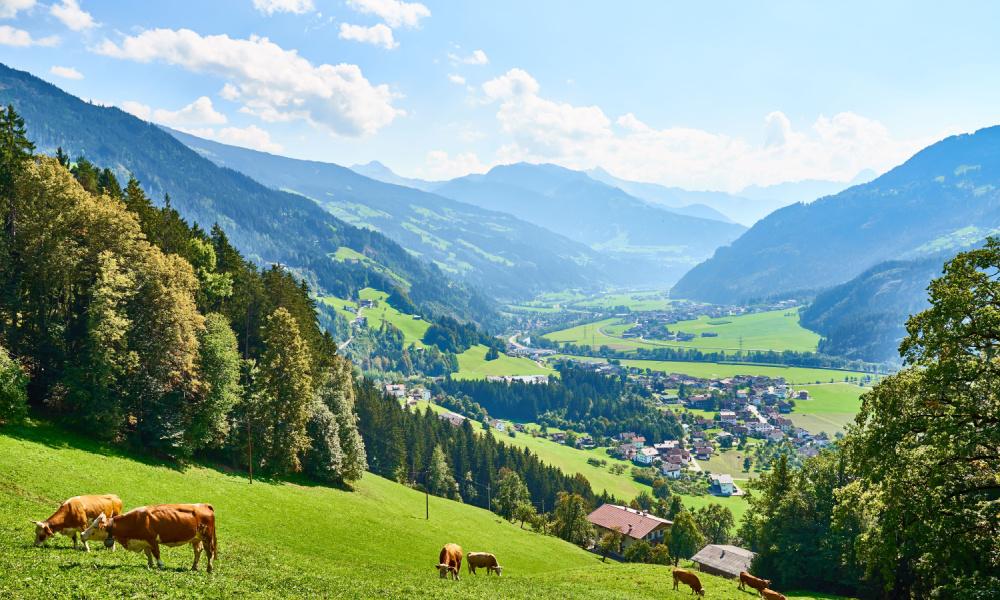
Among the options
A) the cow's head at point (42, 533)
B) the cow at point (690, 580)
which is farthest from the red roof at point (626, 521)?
the cow's head at point (42, 533)

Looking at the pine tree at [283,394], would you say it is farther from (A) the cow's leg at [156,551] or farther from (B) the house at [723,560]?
(B) the house at [723,560]

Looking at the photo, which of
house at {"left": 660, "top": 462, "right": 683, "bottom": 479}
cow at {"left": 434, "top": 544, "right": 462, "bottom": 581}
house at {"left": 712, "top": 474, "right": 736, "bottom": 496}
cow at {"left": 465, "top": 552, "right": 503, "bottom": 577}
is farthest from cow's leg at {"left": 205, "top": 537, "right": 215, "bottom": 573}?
house at {"left": 660, "top": 462, "right": 683, "bottom": 479}

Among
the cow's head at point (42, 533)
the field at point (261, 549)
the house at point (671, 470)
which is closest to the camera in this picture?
the field at point (261, 549)

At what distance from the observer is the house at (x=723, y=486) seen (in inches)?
6575

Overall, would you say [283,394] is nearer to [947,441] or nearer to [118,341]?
[118,341]

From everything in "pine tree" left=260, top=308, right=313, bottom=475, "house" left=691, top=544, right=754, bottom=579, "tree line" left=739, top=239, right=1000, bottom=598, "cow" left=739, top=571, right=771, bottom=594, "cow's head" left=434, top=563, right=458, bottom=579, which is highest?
"tree line" left=739, top=239, right=1000, bottom=598

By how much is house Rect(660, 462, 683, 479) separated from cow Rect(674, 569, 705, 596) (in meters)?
156

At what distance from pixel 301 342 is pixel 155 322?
52.2 ft

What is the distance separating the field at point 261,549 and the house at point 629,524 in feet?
141

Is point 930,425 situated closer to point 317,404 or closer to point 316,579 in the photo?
point 316,579

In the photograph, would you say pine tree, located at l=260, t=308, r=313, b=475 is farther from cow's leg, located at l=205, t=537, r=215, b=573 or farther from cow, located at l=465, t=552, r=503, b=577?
cow's leg, located at l=205, t=537, r=215, b=573

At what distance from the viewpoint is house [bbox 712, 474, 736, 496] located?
16700 centimetres

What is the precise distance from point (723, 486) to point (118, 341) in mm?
168813

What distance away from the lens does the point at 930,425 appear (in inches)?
821
